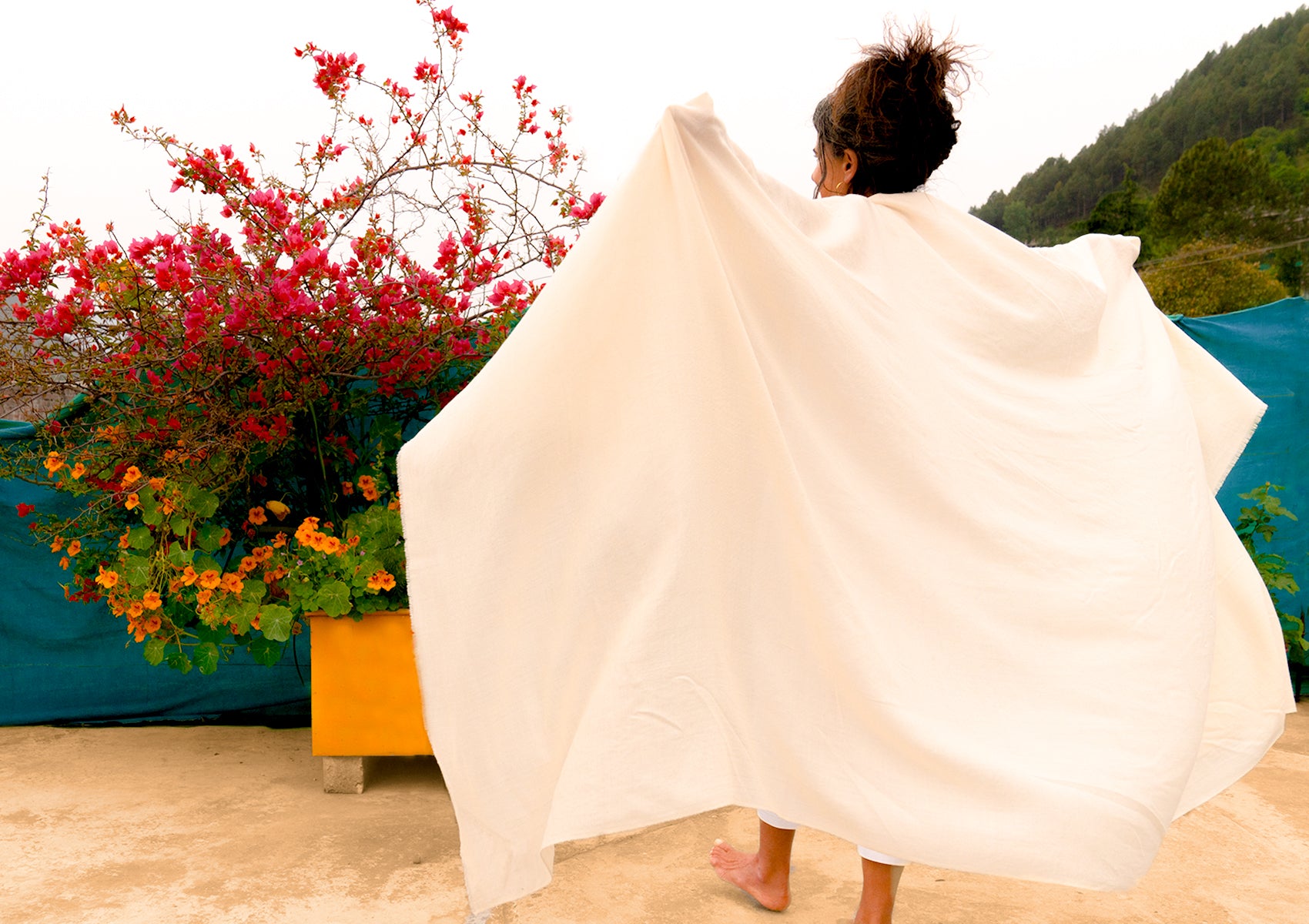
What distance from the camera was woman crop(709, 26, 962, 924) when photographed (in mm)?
1865

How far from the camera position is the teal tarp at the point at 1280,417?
402 centimetres

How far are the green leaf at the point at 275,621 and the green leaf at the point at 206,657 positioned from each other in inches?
10.5

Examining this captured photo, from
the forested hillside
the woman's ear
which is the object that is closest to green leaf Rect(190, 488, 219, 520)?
the woman's ear

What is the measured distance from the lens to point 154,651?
9.75 feet

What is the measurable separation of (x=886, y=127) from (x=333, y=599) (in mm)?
1883

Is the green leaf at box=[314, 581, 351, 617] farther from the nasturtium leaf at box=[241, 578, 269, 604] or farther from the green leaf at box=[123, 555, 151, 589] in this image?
the green leaf at box=[123, 555, 151, 589]

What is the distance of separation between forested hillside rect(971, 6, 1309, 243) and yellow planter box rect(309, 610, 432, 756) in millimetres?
52663

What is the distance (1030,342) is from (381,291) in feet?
6.34

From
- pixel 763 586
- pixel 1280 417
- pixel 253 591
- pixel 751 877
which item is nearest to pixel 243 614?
pixel 253 591

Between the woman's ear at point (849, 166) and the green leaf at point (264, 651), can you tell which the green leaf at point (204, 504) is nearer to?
the green leaf at point (264, 651)

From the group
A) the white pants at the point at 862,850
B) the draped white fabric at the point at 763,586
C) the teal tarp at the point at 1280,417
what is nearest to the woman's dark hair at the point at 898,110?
the draped white fabric at the point at 763,586

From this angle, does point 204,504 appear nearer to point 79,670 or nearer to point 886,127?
point 79,670

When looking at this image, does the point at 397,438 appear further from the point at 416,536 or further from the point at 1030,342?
the point at 1030,342

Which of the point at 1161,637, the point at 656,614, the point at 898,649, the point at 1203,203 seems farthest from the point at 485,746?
the point at 1203,203
